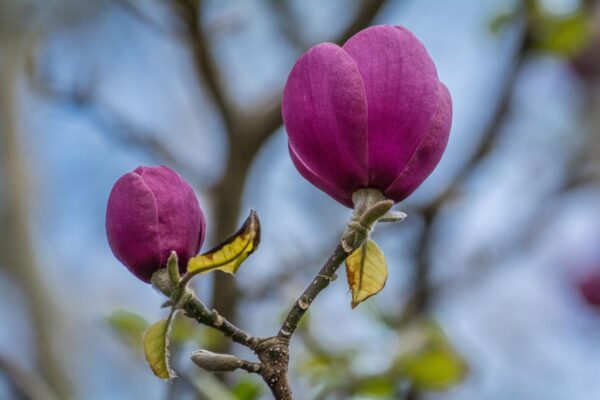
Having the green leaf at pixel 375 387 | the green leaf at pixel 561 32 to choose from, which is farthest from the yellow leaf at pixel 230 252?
the green leaf at pixel 561 32

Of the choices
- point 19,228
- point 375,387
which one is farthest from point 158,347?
point 19,228

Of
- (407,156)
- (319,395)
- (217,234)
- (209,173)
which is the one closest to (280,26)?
(209,173)

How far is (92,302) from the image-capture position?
4.04 m

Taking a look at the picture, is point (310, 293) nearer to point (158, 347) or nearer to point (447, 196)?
point (158, 347)

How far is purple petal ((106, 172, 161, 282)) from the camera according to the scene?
680 mm

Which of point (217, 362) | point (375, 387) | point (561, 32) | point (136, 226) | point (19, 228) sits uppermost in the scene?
point (561, 32)

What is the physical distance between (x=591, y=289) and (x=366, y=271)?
1684 mm

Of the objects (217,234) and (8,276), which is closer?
(217,234)

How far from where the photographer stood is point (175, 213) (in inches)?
27.1

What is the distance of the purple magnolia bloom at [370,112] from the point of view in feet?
2.24

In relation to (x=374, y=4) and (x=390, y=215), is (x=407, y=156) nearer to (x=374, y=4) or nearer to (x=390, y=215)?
(x=390, y=215)

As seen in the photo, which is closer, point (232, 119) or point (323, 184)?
point (323, 184)

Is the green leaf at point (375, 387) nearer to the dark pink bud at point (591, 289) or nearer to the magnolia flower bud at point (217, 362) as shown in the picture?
the magnolia flower bud at point (217, 362)

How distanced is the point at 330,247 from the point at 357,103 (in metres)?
1.35
